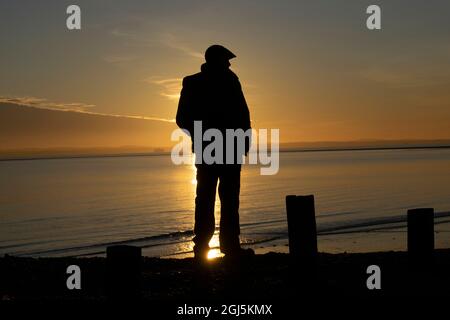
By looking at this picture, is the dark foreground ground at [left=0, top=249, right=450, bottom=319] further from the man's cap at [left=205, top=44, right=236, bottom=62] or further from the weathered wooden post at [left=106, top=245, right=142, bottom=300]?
the man's cap at [left=205, top=44, right=236, bottom=62]

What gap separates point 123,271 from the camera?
5.85 meters

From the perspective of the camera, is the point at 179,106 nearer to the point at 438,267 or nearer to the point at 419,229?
→ the point at 419,229

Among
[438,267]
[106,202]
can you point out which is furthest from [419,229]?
[106,202]

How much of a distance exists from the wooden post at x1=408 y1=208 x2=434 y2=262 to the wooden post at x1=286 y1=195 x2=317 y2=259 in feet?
4.57

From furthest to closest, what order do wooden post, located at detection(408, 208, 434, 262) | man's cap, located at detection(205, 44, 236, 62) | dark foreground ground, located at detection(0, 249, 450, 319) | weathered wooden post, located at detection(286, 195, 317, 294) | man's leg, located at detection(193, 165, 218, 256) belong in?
man's leg, located at detection(193, 165, 218, 256) < man's cap, located at detection(205, 44, 236, 62) < wooden post, located at detection(408, 208, 434, 262) < weathered wooden post, located at detection(286, 195, 317, 294) < dark foreground ground, located at detection(0, 249, 450, 319)

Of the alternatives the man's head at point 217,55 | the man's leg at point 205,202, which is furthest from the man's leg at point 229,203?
the man's head at point 217,55

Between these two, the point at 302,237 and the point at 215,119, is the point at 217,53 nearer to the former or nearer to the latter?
the point at 215,119

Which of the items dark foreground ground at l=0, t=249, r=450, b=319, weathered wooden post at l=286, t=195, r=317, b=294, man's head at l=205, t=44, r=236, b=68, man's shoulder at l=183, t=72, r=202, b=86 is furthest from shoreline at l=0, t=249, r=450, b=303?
man's head at l=205, t=44, r=236, b=68

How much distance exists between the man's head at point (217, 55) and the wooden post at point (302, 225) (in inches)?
102

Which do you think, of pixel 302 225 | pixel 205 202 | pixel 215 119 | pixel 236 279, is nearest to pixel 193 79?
pixel 215 119

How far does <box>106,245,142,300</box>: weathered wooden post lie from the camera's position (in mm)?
5789

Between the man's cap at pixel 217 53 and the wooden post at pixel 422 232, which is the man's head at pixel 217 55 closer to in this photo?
the man's cap at pixel 217 53

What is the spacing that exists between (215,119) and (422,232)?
3.42m

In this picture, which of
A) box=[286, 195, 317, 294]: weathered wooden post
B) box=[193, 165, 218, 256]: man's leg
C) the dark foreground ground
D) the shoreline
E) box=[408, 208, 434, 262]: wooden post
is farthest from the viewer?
box=[193, 165, 218, 256]: man's leg
